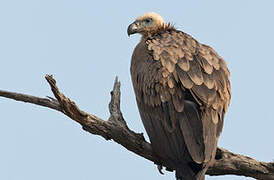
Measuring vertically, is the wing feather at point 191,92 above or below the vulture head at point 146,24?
below

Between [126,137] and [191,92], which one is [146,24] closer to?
[191,92]

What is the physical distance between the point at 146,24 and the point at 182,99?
3677mm

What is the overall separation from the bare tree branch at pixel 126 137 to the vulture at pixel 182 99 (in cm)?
28

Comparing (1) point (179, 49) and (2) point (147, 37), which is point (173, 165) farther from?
(2) point (147, 37)

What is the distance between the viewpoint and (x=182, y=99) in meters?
10.7

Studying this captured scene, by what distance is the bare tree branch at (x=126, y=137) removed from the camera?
422 inches

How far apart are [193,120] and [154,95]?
0.92m

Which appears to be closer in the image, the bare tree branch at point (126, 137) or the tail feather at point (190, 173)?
the tail feather at point (190, 173)

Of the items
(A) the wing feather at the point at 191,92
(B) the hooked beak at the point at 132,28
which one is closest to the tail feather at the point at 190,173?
(A) the wing feather at the point at 191,92

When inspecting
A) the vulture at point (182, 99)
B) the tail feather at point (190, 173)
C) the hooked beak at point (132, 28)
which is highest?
the hooked beak at point (132, 28)

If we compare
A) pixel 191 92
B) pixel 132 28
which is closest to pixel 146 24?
pixel 132 28

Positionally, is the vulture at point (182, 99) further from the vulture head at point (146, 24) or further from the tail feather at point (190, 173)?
the vulture head at point (146, 24)

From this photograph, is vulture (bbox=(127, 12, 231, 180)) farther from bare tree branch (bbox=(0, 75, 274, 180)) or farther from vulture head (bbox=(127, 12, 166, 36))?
vulture head (bbox=(127, 12, 166, 36))

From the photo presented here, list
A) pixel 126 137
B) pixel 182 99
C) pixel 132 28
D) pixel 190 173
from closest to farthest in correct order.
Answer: pixel 190 173, pixel 182 99, pixel 126 137, pixel 132 28
